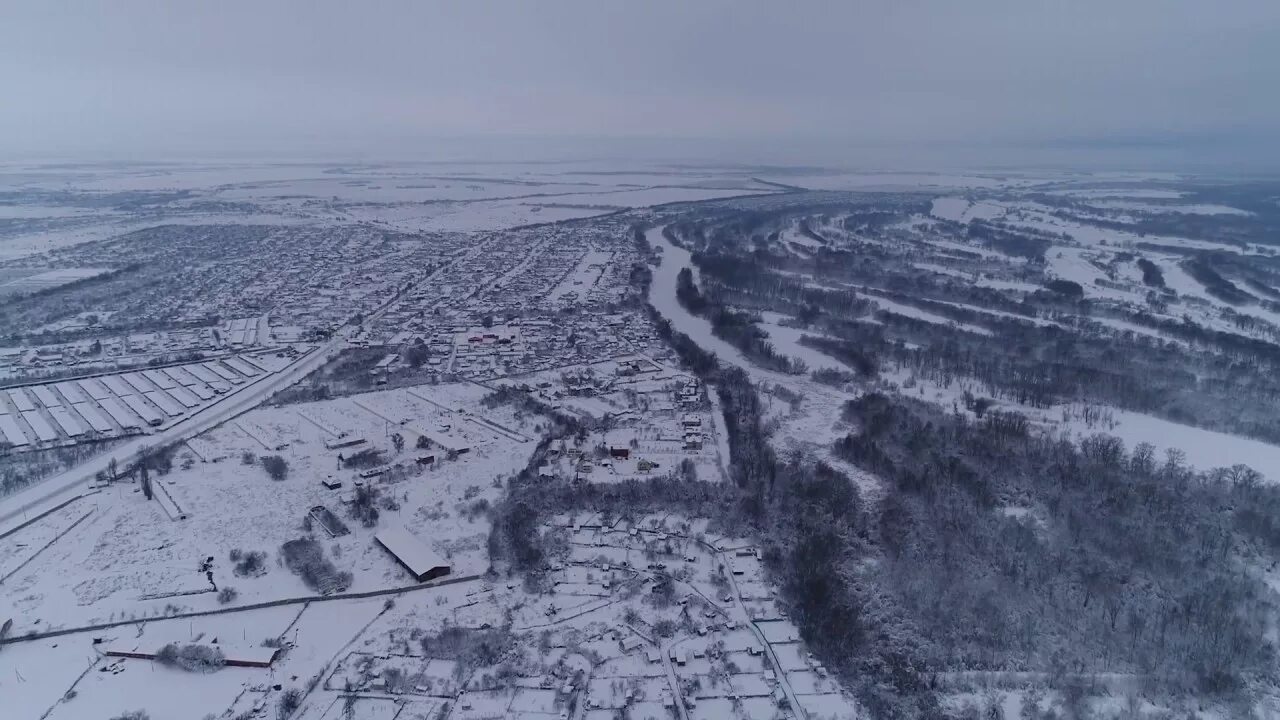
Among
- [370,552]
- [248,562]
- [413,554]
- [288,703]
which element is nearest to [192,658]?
[288,703]

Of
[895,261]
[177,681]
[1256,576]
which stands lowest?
[177,681]

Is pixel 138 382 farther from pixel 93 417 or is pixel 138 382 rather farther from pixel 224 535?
pixel 224 535

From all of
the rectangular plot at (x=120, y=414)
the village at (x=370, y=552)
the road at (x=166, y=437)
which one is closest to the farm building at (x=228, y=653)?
the village at (x=370, y=552)

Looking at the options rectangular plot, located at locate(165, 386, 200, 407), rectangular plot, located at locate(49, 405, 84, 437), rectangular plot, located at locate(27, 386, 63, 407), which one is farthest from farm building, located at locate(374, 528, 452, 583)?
rectangular plot, located at locate(27, 386, 63, 407)

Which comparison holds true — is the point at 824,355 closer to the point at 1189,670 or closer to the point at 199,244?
the point at 1189,670

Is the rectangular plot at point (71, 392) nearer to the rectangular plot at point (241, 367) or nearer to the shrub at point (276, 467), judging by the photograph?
the rectangular plot at point (241, 367)

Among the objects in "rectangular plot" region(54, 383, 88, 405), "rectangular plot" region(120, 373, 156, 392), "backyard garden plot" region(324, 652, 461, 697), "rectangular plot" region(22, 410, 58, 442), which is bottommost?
"backyard garden plot" region(324, 652, 461, 697)

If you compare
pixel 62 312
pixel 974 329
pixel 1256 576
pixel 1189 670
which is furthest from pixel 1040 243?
pixel 62 312

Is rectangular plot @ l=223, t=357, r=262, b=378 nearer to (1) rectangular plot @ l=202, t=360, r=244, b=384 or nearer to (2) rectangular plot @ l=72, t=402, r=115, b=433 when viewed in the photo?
(1) rectangular plot @ l=202, t=360, r=244, b=384
